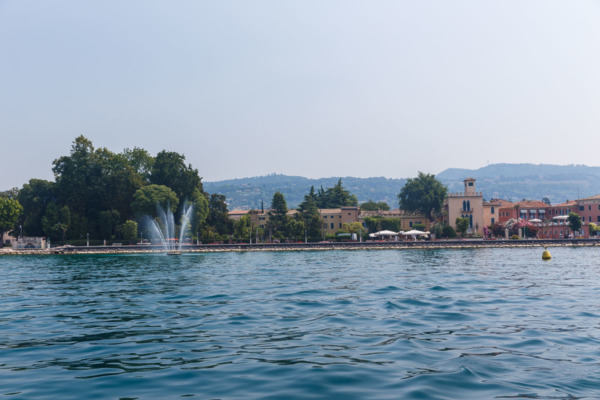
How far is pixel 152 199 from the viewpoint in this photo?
7362 centimetres

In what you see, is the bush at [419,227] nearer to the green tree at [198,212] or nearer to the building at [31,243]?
the green tree at [198,212]

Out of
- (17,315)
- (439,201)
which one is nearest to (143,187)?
(439,201)

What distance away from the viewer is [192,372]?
29.8ft

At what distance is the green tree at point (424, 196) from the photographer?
102 m

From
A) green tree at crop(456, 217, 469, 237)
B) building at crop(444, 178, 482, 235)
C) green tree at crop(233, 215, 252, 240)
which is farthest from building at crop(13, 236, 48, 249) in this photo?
building at crop(444, 178, 482, 235)

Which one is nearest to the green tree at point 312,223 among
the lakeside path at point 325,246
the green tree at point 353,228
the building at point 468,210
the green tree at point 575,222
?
the green tree at point 353,228

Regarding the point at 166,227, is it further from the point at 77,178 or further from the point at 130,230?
the point at 77,178

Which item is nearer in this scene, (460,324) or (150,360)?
(150,360)

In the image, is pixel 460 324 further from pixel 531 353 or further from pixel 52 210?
pixel 52 210

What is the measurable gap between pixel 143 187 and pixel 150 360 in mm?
69032

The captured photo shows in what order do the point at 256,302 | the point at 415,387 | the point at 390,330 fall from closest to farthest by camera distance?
the point at 415,387 < the point at 390,330 < the point at 256,302

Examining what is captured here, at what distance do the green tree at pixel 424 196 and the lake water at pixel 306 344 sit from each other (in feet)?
269

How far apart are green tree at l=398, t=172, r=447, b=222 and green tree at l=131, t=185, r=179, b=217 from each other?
157ft

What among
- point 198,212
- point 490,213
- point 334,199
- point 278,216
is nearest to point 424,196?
point 490,213
